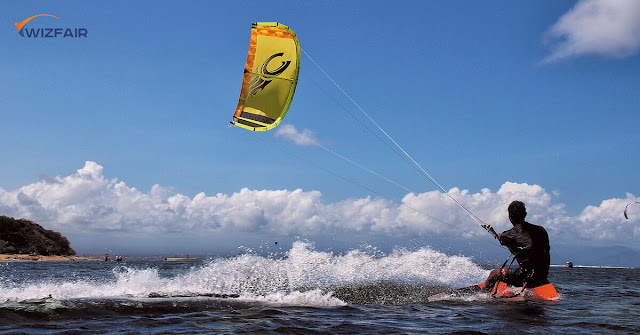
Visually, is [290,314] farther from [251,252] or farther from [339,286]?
[251,252]

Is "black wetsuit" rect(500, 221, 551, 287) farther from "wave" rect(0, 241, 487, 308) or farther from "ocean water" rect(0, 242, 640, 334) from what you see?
"wave" rect(0, 241, 487, 308)

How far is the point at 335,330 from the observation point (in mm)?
7344

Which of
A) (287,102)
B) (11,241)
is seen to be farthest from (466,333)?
(11,241)

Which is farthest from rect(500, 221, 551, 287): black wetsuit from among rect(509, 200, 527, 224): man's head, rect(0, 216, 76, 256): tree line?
rect(0, 216, 76, 256): tree line

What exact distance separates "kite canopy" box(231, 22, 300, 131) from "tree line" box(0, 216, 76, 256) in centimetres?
7389

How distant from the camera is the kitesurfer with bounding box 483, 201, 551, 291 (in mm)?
10562

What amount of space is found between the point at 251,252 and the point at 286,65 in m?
6.69

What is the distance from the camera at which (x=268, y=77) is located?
13.5 m

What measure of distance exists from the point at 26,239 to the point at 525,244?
8716 cm

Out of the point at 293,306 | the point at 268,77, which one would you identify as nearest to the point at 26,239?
the point at 268,77

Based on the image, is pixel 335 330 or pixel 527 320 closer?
pixel 335 330

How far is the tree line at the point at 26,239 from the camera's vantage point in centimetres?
7212

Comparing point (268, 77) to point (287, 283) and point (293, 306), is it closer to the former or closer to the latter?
point (287, 283)

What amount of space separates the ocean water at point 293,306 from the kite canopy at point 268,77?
488cm
